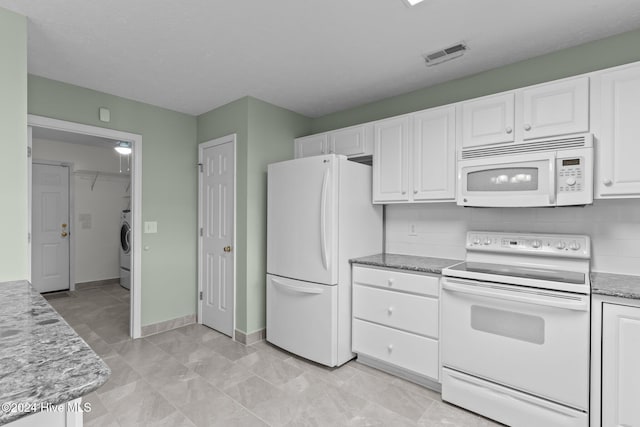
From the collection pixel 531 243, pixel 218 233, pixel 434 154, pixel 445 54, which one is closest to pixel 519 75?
pixel 445 54

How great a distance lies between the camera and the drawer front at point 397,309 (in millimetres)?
2406

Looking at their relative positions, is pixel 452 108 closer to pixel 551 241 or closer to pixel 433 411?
pixel 551 241

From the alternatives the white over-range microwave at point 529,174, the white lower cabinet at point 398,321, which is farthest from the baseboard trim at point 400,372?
the white over-range microwave at point 529,174

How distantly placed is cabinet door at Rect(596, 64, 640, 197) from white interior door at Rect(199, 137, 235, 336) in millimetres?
2937

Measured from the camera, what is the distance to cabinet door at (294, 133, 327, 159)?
11.2 feet

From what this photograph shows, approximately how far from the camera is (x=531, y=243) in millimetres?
2395

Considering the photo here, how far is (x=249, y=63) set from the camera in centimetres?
256

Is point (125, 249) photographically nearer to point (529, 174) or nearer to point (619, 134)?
point (529, 174)

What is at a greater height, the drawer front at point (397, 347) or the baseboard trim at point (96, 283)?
the drawer front at point (397, 347)

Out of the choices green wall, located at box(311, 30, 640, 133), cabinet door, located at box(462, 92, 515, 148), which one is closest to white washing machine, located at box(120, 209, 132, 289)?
green wall, located at box(311, 30, 640, 133)

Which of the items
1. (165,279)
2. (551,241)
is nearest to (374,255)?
(551,241)

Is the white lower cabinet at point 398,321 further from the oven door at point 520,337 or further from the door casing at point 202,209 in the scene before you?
the door casing at point 202,209

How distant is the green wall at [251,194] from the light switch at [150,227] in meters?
0.94

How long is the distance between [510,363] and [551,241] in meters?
0.91
